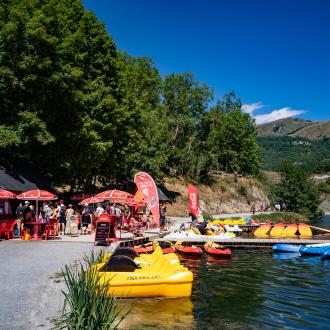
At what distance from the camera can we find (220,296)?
44.3ft

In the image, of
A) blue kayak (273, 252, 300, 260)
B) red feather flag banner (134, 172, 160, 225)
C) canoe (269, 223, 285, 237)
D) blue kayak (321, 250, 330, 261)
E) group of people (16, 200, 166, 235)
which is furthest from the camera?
canoe (269, 223, 285, 237)

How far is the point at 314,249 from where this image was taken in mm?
24562

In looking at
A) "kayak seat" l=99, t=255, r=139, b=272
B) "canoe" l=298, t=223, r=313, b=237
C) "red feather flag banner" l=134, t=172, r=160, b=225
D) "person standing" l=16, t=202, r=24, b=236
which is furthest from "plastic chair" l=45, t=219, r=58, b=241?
"canoe" l=298, t=223, r=313, b=237

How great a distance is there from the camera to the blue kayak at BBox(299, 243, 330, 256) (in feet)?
79.8

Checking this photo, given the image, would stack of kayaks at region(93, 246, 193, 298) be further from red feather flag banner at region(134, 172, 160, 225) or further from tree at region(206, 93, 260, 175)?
tree at region(206, 93, 260, 175)

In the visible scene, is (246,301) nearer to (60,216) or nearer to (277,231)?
(60,216)

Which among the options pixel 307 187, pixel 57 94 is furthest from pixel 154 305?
Answer: pixel 307 187

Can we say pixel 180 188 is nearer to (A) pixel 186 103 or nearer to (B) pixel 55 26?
(A) pixel 186 103

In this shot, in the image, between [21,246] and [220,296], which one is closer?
[220,296]

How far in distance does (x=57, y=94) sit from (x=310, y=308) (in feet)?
79.1

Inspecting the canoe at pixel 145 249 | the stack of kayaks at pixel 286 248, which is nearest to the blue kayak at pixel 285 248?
the stack of kayaks at pixel 286 248

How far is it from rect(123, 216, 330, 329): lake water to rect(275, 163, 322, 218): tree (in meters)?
57.5

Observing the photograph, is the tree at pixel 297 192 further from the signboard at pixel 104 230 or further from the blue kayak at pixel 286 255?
the signboard at pixel 104 230

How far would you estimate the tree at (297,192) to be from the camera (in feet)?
249
